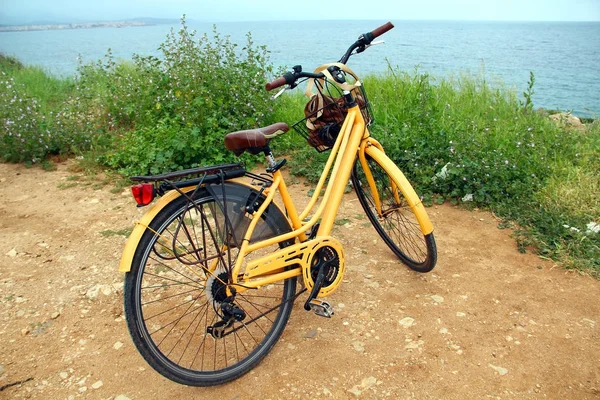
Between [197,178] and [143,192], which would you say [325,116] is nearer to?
[197,178]

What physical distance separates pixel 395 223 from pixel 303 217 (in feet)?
4.84

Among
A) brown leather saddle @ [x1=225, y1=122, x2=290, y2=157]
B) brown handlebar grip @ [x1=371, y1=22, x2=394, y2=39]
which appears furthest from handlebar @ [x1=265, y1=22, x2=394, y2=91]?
brown leather saddle @ [x1=225, y1=122, x2=290, y2=157]

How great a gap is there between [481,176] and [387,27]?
215 cm

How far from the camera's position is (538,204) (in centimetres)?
444

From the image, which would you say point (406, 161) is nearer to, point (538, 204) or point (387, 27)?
point (538, 204)

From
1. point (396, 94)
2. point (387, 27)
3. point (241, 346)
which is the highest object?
point (387, 27)

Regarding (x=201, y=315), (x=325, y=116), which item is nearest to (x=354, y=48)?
(x=325, y=116)

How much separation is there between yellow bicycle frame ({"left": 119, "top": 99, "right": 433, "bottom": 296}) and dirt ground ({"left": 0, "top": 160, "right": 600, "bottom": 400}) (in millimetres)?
470

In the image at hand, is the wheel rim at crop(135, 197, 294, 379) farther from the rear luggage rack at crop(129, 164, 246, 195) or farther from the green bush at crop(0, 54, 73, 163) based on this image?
the green bush at crop(0, 54, 73, 163)

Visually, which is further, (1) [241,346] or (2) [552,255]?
(2) [552,255]

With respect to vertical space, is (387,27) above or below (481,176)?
above

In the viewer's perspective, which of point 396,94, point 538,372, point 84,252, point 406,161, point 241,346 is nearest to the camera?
point 538,372

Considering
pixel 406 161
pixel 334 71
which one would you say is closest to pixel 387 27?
pixel 334 71

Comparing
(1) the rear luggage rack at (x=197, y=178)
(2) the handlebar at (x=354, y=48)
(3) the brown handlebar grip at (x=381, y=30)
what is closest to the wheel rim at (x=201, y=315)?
(1) the rear luggage rack at (x=197, y=178)
